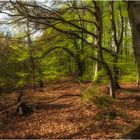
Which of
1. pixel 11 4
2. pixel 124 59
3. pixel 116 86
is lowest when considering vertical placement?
pixel 116 86

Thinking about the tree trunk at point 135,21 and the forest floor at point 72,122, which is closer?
the tree trunk at point 135,21

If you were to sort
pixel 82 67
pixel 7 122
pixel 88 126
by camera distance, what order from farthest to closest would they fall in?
pixel 82 67 < pixel 7 122 < pixel 88 126

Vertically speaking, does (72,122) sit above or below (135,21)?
below

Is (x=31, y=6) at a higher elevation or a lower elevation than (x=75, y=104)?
higher

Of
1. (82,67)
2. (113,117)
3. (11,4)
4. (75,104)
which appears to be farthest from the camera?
(82,67)

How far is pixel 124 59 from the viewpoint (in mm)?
14906

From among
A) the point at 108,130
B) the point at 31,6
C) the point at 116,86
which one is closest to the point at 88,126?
the point at 108,130

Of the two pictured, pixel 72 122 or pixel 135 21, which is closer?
pixel 135 21

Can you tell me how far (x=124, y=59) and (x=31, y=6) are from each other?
6.43 metres

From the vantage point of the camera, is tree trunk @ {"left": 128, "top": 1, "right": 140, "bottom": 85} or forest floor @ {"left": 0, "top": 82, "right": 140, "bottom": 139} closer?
tree trunk @ {"left": 128, "top": 1, "right": 140, "bottom": 85}

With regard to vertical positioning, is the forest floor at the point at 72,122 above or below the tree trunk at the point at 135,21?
below

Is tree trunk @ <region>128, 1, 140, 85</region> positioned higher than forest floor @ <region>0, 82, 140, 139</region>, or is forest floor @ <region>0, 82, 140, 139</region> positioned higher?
tree trunk @ <region>128, 1, 140, 85</region>

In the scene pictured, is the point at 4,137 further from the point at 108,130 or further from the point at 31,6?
the point at 31,6

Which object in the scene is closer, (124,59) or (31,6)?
(31,6)
